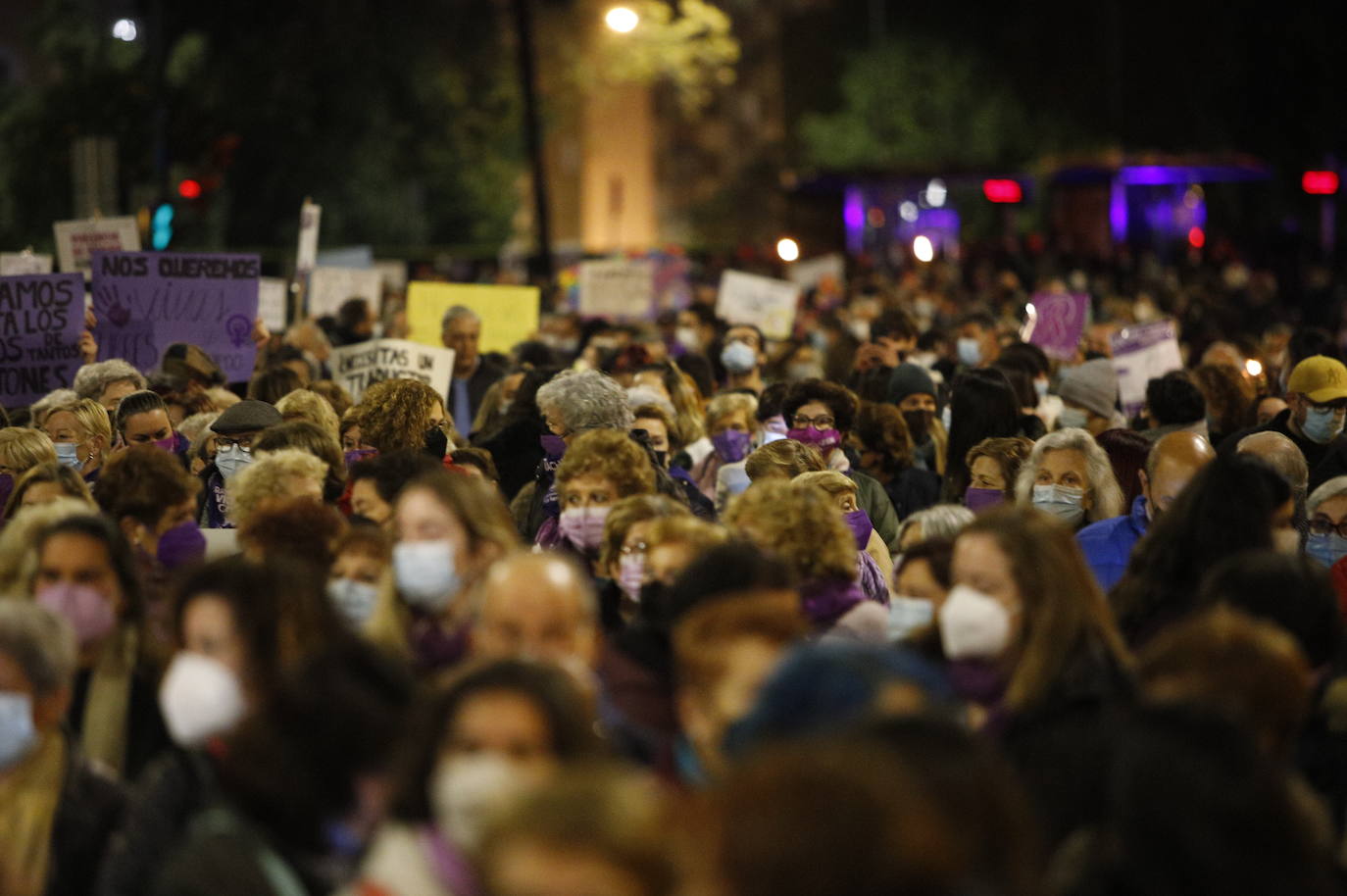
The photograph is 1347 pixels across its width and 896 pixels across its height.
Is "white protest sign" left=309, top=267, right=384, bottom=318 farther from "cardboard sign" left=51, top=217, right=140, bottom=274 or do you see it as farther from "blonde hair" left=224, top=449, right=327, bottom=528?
"blonde hair" left=224, top=449, right=327, bottom=528

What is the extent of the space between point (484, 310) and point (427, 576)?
34.6 feet

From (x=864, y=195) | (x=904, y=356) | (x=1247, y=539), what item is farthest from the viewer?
(x=864, y=195)

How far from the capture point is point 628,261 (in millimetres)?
19703

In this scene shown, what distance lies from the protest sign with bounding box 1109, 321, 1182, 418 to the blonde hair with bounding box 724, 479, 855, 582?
26.4 ft

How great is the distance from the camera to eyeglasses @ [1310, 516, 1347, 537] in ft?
23.9

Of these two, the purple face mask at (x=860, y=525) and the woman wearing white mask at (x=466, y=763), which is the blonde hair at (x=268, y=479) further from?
the woman wearing white mask at (x=466, y=763)

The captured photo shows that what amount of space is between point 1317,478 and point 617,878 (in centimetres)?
690

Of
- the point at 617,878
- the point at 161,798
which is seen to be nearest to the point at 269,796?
the point at 161,798

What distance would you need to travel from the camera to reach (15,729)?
14.8 feet

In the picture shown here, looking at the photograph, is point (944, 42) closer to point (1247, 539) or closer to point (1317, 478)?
point (1317, 478)

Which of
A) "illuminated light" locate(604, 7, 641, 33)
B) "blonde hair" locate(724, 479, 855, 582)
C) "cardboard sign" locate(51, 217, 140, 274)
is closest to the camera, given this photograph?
"blonde hair" locate(724, 479, 855, 582)

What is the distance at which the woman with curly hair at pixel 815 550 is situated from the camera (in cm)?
584

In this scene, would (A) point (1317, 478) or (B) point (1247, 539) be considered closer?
(B) point (1247, 539)

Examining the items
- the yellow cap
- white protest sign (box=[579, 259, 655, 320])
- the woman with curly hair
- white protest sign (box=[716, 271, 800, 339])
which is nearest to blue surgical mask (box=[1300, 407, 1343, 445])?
the yellow cap
